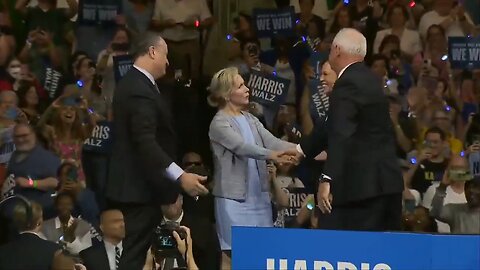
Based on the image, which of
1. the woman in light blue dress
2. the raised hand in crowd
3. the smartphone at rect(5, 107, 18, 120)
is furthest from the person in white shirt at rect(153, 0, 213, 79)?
the raised hand in crowd

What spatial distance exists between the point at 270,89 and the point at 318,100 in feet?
1.04

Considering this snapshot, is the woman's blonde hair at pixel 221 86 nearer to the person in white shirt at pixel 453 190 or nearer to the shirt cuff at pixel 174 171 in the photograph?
the shirt cuff at pixel 174 171

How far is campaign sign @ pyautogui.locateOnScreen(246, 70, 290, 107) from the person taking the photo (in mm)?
6184

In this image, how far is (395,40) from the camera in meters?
6.10

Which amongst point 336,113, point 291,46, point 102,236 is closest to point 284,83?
point 291,46

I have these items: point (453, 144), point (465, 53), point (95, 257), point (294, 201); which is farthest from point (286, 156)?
point (95, 257)

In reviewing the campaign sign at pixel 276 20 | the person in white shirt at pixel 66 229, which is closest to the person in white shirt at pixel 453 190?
the campaign sign at pixel 276 20

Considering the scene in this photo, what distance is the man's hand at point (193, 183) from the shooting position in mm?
6227

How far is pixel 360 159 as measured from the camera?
5.70 meters

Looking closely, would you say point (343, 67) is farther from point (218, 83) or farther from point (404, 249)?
point (404, 249)

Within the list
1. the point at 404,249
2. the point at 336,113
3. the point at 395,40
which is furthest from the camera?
the point at 395,40

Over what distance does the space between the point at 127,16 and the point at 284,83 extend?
1065mm

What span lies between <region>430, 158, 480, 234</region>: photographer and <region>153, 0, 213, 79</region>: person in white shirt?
1.61m

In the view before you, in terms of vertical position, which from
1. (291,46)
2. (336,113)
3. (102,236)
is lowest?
(102,236)
